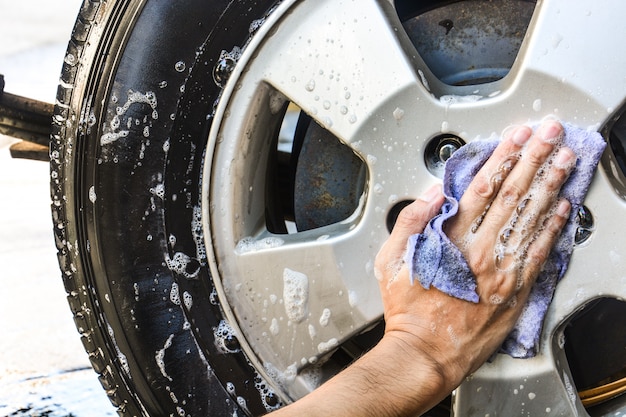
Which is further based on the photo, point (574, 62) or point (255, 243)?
point (255, 243)

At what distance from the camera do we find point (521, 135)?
41.8 inches

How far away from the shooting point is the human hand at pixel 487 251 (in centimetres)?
107

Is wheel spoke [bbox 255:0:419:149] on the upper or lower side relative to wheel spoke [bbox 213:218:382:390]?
upper

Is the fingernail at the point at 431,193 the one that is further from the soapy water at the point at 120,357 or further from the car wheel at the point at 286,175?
the soapy water at the point at 120,357

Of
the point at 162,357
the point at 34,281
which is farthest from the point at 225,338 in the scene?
the point at 34,281

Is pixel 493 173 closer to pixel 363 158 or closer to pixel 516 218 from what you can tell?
pixel 516 218

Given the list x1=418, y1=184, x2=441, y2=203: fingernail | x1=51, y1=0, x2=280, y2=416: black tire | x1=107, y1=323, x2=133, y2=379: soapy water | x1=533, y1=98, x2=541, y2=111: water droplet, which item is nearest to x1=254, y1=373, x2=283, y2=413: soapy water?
x1=51, y1=0, x2=280, y2=416: black tire

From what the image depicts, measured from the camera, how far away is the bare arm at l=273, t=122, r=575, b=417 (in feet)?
3.50

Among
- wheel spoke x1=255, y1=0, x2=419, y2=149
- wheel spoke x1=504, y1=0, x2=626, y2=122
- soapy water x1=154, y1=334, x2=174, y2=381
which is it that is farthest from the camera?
soapy water x1=154, y1=334, x2=174, y2=381

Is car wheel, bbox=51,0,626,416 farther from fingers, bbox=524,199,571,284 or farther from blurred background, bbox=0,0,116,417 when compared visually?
blurred background, bbox=0,0,116,417

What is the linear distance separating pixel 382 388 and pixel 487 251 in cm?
28

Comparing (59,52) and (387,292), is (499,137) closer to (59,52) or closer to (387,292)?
(387,292)

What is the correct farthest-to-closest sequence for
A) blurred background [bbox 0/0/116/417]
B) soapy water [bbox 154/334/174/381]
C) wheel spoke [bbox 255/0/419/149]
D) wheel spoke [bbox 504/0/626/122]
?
blurred background [bbox 0/0/116/417] → soapy water [bbox 154/334/174/381] → wheel spoke [bbox 255/0/419/149] → wheel spoke [bbox 504/0/626/122]

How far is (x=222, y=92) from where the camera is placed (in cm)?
125
